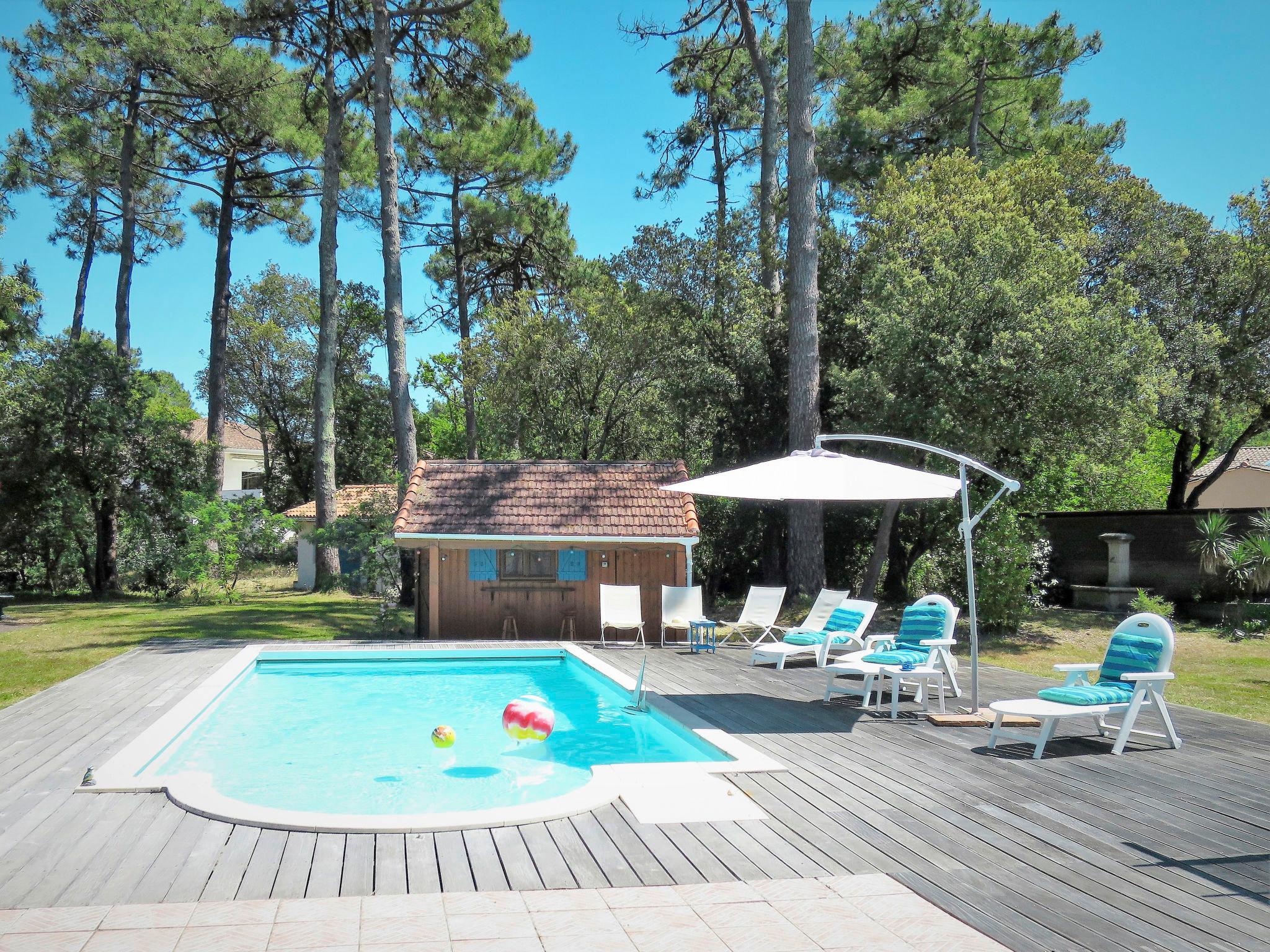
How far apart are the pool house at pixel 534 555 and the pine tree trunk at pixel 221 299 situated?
481 inches

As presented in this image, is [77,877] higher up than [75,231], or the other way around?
[75,231]

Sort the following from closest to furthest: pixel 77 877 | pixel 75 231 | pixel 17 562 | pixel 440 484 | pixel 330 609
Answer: pixel 77 877 < pixel 440 484 < pixel 330 609 < pixel 17 562 < pixel 75 231

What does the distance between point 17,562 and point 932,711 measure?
23795 mm

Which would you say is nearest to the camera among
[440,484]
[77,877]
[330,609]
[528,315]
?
[77,877]

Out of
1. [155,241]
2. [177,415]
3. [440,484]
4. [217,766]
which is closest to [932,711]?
[217,766]

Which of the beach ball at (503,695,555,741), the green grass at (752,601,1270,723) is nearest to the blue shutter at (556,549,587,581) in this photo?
the green grass at (752,601,1270,723)

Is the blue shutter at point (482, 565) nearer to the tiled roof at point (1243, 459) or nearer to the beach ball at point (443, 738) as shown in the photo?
the beach ball at point (443, 738)

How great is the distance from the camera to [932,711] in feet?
27.9

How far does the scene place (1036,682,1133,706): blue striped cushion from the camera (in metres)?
6.91

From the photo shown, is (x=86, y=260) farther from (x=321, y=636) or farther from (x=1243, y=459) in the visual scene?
(x=1243, y=459)

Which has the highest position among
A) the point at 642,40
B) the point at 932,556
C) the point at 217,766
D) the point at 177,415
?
the point at 642,40

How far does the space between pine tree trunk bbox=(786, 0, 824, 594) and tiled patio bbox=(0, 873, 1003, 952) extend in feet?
42.8

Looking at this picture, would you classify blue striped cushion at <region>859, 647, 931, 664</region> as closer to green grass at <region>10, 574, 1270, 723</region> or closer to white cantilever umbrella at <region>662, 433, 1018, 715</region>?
white cantilever umbrella at <region>662, 433, 1018, 715</region>

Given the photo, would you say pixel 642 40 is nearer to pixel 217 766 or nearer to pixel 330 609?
pixel 330 609
